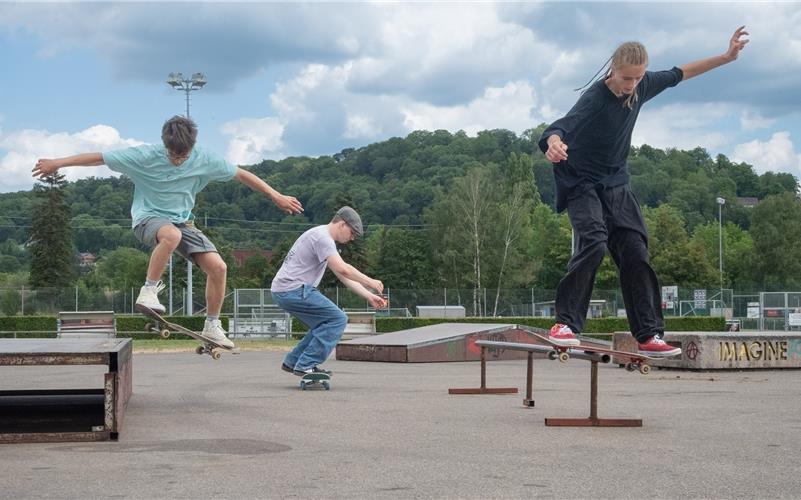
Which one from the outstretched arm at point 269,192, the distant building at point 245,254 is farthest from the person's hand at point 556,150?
the distant building at point 245,254

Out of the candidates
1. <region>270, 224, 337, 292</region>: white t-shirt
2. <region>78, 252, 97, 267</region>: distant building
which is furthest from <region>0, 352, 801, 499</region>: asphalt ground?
<region>78, 252, 97, 267</region>: distant building

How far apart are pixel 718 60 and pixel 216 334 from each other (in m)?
5.00

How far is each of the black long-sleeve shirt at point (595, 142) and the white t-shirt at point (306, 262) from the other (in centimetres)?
402

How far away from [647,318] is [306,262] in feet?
15.1

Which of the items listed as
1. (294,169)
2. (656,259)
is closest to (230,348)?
(656,259)

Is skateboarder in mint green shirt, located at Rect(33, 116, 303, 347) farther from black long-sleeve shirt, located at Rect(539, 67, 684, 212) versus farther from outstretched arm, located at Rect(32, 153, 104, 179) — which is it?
black long-sleeve shirt, located at Rect(539, 67, 684, 212)

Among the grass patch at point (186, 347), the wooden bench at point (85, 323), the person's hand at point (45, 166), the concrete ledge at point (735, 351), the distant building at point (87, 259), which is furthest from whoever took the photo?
the distant building at point (87, 259)

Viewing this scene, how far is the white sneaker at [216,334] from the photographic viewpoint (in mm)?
9469

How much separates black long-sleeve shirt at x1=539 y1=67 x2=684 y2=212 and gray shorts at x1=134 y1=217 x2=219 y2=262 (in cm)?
347

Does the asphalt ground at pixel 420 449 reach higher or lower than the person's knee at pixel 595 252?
lower

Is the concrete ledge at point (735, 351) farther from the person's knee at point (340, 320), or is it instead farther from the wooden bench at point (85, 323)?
the wooden bench at point (85, 323)

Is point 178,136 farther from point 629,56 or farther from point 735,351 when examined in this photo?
point 735,351

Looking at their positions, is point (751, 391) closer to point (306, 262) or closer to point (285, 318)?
point (306, 262)

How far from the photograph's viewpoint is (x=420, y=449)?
6.01m
